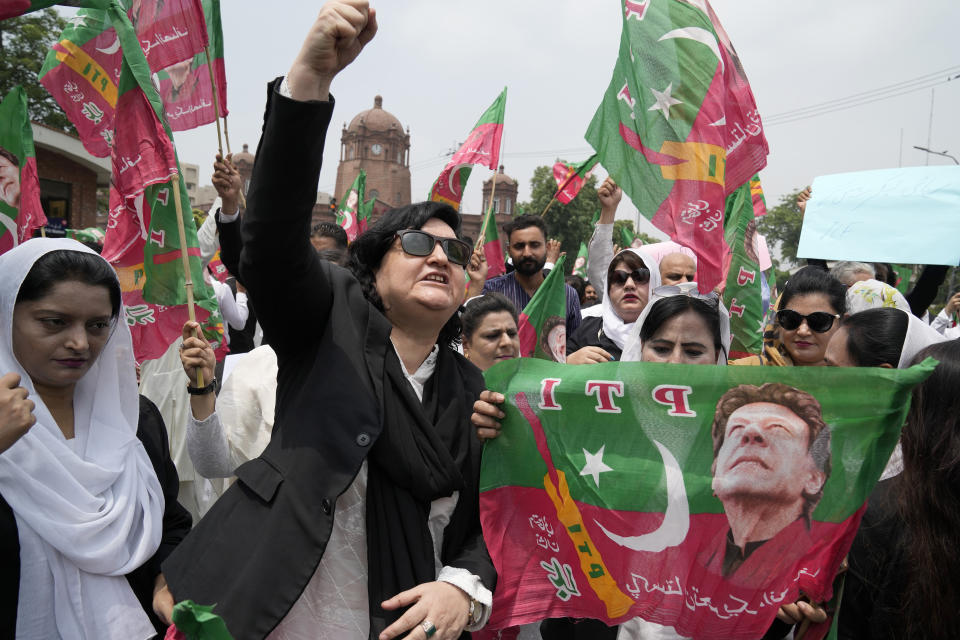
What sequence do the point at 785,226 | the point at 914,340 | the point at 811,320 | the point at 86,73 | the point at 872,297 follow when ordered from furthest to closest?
the point at 785,226, the point at 86,73, the point at 872,297, the point at 811,320, the point at 914,340

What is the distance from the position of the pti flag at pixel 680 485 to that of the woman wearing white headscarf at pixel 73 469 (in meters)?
1.07

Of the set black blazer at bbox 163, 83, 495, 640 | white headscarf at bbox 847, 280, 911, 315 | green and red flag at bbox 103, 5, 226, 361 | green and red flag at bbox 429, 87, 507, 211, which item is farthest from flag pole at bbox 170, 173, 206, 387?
white headscarf at bbox 847, 280, 911, 315

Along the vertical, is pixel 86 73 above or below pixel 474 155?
above

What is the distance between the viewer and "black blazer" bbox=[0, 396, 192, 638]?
1.85 m

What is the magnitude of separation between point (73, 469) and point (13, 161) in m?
2.78

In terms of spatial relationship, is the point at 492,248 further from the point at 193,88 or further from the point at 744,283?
the point at 744,283

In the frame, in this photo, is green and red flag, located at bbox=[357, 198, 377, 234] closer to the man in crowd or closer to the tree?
the man in crowd

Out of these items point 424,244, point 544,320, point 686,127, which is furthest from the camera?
point 544,320

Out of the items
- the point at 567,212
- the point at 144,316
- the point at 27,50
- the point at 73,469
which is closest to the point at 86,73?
the point at 144,316

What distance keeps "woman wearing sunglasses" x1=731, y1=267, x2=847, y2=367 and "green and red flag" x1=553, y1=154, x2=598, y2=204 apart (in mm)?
1837

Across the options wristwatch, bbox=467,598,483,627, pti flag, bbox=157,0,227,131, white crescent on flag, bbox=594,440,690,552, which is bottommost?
wristwatch, bbox=467,598,483,627

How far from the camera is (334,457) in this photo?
164cm

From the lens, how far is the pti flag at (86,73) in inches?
173

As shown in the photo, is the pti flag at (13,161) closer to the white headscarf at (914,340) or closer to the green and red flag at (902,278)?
the white headscarf at (914,340)
